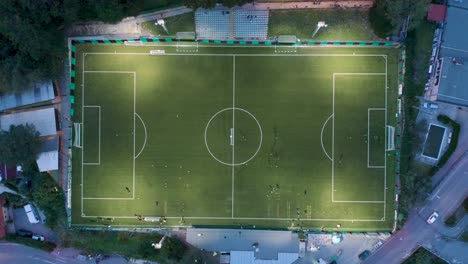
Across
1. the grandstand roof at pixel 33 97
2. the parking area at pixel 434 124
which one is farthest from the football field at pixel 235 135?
the parking area at pixel 434 124

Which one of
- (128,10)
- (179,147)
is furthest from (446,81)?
(128,10)

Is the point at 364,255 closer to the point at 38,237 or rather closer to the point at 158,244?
the point at 158,244

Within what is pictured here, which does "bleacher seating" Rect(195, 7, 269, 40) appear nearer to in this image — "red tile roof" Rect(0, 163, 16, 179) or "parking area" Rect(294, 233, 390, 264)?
"parking area" Rect(294, 233, 390, 264)

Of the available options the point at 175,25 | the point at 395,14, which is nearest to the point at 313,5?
the point at 395,14

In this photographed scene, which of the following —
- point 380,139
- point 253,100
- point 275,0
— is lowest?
point 380,139

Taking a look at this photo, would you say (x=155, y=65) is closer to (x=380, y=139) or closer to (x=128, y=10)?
(x=128, y=10)
